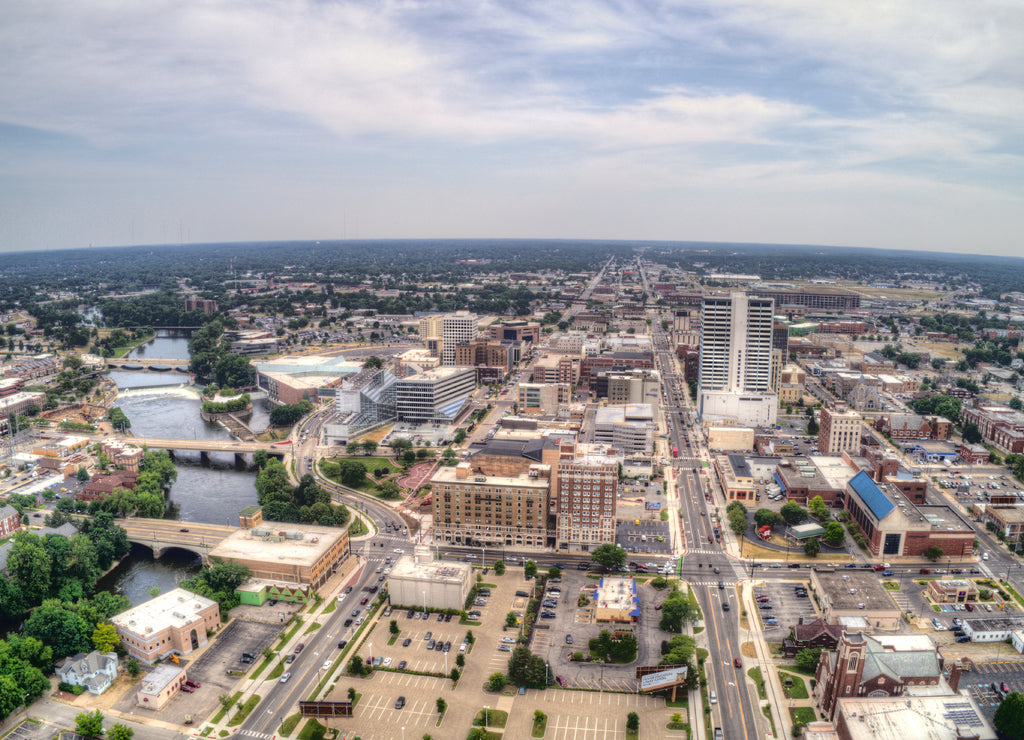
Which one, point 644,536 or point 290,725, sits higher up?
point 644,536

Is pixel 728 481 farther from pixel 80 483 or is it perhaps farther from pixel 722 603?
Answer: pixel 80 483

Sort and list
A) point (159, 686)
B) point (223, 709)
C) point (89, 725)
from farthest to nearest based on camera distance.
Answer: point (159, 686) < point (223, 709) < point (89, 725)

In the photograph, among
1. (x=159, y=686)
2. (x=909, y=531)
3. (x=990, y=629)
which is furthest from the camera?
(x=909, y=531)

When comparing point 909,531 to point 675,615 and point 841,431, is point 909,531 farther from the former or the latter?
point 841,431

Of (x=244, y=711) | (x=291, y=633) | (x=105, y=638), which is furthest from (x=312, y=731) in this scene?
(x=105, y=638)

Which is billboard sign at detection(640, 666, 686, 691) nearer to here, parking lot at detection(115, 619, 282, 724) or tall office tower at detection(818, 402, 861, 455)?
parking lot at detection(115, 619, 282, 724)

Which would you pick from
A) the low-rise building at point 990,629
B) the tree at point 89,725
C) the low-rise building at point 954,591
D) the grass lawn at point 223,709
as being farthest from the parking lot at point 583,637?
the tree at point 89,725

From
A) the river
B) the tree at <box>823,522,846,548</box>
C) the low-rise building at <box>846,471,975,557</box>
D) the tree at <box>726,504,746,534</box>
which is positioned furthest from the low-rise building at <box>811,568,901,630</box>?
the river
